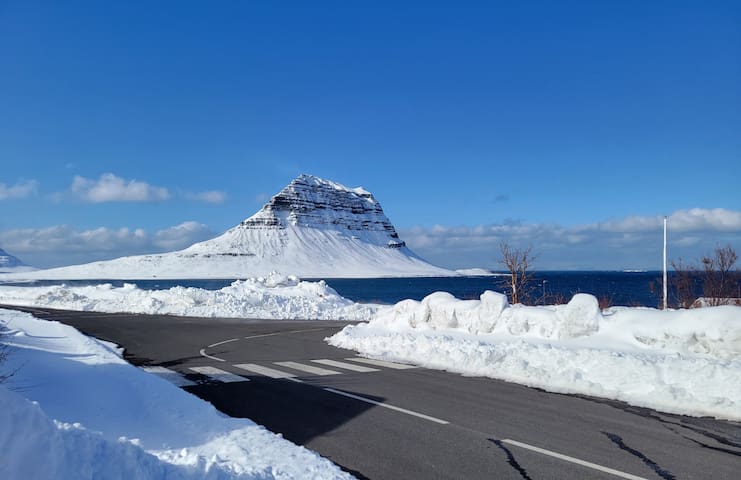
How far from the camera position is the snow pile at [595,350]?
9.34m

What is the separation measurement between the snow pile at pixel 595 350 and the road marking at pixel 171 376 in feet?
18.5

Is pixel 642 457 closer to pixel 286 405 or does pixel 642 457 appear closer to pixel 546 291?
pixel 286 405

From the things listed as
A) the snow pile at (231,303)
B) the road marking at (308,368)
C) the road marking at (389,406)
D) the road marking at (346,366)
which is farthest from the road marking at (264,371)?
the snow pile at (231,303)

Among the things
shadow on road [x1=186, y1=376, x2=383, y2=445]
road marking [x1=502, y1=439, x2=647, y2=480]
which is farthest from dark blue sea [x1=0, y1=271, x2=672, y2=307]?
road marking [x1=502, y1=439, x2=647, y2=480]

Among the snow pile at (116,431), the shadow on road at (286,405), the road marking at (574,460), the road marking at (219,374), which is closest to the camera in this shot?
the snow pile at (116,431)

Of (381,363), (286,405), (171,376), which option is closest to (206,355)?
(171,376)

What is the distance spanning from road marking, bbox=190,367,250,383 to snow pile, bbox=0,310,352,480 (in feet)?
5.50

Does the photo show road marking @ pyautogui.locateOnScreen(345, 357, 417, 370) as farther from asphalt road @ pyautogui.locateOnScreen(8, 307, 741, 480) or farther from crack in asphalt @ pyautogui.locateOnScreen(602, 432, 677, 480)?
crack in asphalt @ pyautogui.locateOnScreen(602, 432, 677, 480)

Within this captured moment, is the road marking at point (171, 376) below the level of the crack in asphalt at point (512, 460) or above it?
below

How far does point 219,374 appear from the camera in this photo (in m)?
12.8

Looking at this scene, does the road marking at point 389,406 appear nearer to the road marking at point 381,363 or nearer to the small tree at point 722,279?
the road marking at point 381,363

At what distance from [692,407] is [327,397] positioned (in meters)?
6.14

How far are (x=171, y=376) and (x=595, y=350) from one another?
9.53 m

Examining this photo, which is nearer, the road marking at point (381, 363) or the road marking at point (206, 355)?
the road marking at point (381, 363)
